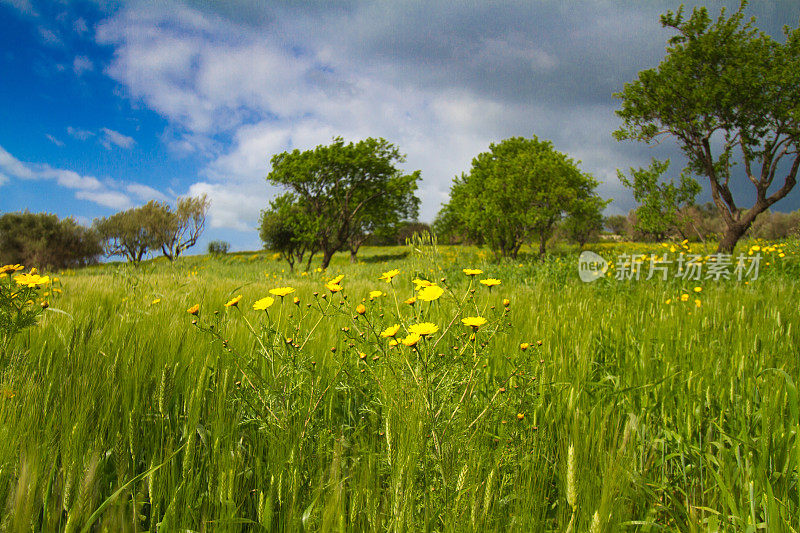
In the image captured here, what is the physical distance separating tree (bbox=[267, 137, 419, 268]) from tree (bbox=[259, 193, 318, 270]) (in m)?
0.38

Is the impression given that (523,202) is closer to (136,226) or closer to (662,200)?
(662,200)

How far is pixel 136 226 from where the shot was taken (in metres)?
35.2

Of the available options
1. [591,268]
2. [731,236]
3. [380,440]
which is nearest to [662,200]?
[731,236]

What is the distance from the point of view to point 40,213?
3127cm

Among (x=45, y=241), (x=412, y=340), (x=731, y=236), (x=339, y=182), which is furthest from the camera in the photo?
(x=45, y=241)

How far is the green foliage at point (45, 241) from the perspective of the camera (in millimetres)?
28484

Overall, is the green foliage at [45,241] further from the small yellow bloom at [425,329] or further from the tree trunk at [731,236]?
the tree trunk at [731,236]

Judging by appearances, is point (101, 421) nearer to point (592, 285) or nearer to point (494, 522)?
point (494, 522)

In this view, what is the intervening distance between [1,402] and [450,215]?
3487 centimetres

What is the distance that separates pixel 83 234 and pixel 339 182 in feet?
86.9

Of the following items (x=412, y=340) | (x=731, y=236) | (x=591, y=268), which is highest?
(x=731, y=236)

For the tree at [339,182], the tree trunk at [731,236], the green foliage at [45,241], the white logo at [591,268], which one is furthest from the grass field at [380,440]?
the green foliage at [45,241]

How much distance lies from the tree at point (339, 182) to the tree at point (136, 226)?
1627 cm

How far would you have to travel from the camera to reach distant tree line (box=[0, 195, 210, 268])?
2862 centimetres
